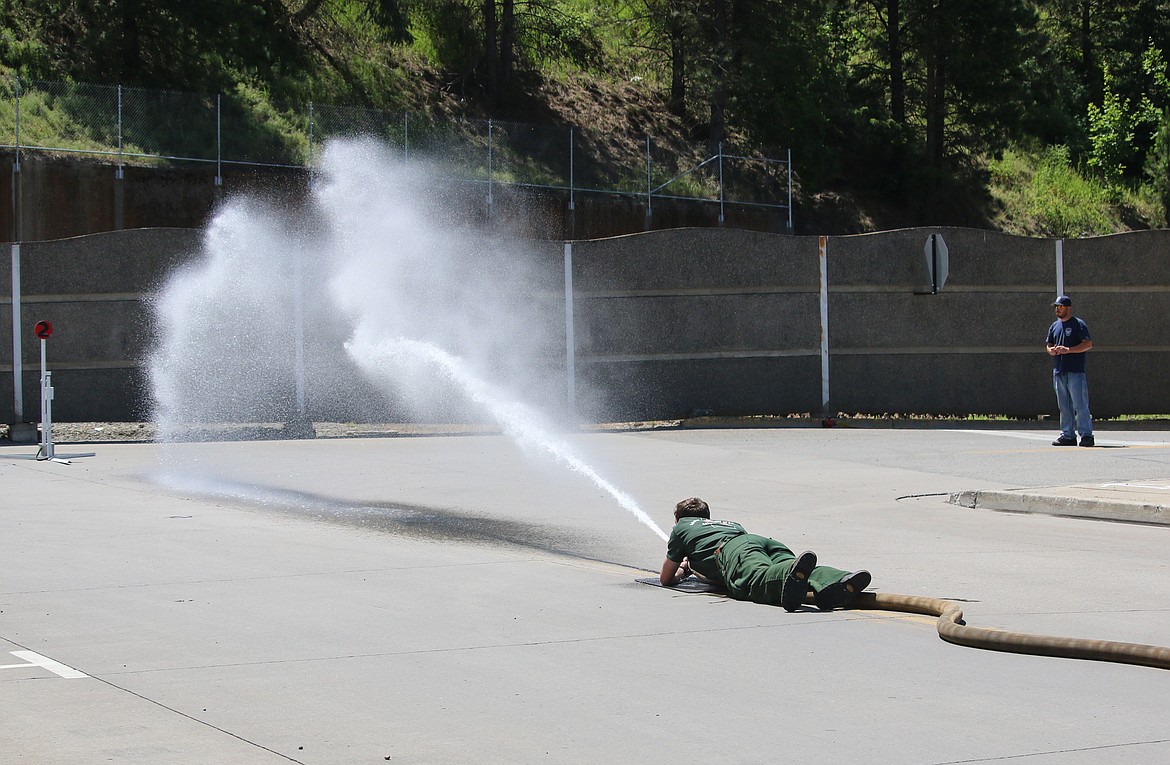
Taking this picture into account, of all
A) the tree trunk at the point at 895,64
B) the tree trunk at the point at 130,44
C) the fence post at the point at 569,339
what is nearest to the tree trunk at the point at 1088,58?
the tree trunk at the point at 895,64

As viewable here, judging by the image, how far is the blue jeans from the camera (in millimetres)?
18062

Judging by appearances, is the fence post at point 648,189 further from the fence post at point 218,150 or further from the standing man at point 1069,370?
the standing man at point 1069,370

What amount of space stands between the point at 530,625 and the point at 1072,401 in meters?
12.5

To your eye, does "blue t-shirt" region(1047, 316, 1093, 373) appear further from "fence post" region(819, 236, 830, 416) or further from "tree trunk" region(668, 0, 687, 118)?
"tree trunk" region(668, 0, 687, 118)

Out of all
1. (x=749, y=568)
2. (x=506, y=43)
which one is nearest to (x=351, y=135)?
(x=506, y=43)

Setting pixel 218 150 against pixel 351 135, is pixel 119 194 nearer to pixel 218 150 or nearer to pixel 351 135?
pixel 218 150

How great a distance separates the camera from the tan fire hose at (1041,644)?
673 centimetres

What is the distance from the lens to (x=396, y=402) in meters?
20.8

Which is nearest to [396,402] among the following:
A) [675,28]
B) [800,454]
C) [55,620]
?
[800,454]

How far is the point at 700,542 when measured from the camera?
9047 mm

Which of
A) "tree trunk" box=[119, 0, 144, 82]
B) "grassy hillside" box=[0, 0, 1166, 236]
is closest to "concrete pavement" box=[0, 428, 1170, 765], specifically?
"tree trunk" box=[119, 0, 144, 82]

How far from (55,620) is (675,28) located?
38.8m

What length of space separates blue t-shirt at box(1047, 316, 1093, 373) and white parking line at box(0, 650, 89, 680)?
48.1 feet

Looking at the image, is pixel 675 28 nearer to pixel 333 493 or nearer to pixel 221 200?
pixel 221 200
